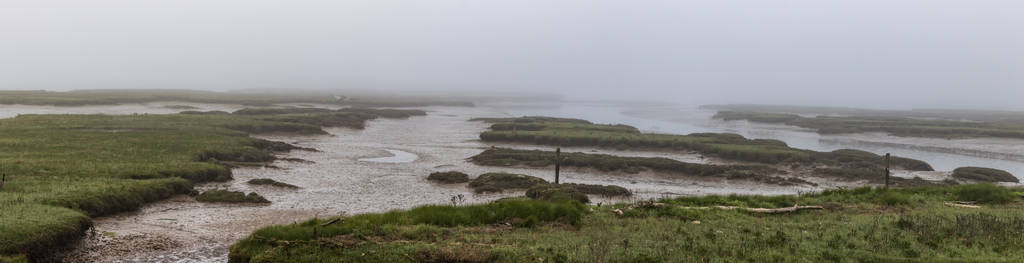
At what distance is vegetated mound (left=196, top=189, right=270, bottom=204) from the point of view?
85.3 feet

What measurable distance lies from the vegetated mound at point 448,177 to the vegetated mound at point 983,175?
29.6m

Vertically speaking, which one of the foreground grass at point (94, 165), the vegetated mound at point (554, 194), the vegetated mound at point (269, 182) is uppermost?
the foreground grass at point (94, 165)

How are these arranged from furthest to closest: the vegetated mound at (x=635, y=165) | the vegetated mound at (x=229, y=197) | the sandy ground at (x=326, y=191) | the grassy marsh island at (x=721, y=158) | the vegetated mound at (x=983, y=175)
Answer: the grassy marsh island at (x=721, y=158) < the vegetated mound at (x=635, y=165) < the vegetated mound at (x=983, y=175) < the vegetated mound at (x=229, y=197) < the sandy ground at (x=326, y=191)

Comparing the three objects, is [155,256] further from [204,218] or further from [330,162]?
[330,162]

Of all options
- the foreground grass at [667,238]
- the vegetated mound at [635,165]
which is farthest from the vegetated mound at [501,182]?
the foreground grass at [667,238]

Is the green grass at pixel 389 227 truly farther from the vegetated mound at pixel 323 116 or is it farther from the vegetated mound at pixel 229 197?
the vegetated mound at pixel 323 116

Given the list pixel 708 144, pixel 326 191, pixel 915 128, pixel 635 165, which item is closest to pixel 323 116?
pixel 708 144

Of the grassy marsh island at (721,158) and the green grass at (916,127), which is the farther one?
the green grass at (916,127)

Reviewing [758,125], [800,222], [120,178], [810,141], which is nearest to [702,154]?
[810,141]

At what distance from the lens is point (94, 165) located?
29.5 m

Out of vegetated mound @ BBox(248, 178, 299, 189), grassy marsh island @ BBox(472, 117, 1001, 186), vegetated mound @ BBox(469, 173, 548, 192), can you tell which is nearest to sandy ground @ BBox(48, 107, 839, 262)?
vegetated mound @ BBox(248, 178, 299, 189)

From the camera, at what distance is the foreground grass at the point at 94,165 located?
687 inches

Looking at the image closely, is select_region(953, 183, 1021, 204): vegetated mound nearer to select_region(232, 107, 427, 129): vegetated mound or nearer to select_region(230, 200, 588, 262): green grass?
select_region(230, 200, 588, 262): green grass

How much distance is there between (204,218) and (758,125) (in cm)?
8458
